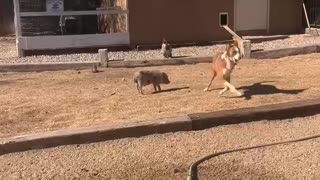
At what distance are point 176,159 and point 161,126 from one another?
0.83m

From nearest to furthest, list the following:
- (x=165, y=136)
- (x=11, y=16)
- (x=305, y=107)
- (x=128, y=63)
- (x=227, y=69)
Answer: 1. (x=165, y=136)
2. (x=305, y=107)
3. (x=227, y=69)
4. (x=128, y=63)
5. (x=11, y=16)

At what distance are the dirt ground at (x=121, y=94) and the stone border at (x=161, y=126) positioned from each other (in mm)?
390

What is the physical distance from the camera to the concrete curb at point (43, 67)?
38.1 ft

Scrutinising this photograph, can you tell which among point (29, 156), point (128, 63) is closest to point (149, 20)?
point (128, 63)

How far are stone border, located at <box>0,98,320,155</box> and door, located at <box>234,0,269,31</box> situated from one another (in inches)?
375

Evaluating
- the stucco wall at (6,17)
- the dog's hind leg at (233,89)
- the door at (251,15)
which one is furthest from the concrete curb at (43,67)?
the stucco wall at (6,17)

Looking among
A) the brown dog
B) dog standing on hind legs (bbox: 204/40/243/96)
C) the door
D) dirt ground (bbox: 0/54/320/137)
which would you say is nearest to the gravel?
the door

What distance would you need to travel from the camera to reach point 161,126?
620 centimetres

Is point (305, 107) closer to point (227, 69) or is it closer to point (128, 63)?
point (227, 69)

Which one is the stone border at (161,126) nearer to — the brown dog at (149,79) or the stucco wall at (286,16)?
the brown dog at (149,79)

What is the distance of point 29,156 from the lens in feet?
18.4

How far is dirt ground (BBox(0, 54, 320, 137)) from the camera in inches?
276

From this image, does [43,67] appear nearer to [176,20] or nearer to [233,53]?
[176,20]

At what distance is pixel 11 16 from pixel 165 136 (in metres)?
17.1
